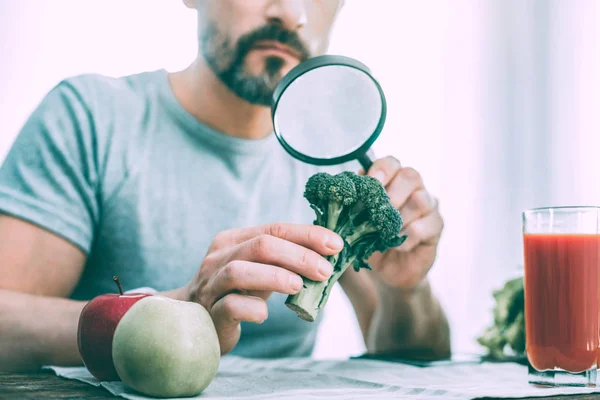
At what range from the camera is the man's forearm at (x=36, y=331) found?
144 cm

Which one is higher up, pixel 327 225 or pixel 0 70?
pixel 0 70

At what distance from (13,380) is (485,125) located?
2.84 meters

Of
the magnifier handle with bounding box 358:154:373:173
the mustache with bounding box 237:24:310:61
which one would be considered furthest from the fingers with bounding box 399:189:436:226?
the mustache with bounding box 237:24:310:61

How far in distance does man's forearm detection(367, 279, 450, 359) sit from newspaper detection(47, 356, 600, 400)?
17.2 inches

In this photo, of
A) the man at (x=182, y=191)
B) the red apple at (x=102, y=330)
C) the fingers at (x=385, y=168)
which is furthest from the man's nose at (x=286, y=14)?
the red apple at (x=102, y=330)

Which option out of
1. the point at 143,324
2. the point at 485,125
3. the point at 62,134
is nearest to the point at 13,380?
the point at 143,324

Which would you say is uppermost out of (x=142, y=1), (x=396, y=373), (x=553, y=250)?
(x=142, y=1)

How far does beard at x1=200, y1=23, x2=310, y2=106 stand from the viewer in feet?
6.16

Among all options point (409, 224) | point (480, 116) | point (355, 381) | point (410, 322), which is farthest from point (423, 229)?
point (480, 116)

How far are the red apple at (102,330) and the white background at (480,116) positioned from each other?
6.37 feet

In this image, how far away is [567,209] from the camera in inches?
45.3

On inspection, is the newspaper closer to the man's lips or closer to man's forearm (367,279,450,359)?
man's forearm (367,279,450,359)

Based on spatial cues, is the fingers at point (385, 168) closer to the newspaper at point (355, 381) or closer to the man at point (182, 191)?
the man at point (182, 191)

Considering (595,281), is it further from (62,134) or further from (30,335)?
(62,134)
